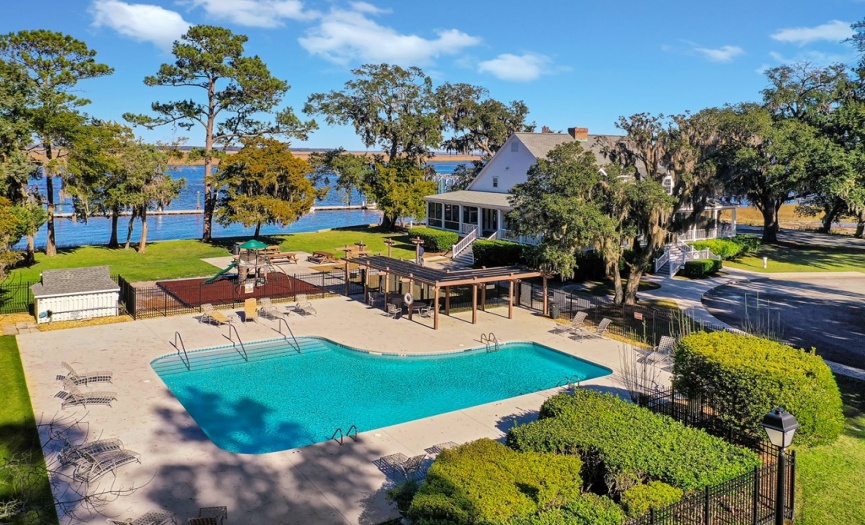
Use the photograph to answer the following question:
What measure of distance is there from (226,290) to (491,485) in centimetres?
2266

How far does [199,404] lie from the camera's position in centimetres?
1647

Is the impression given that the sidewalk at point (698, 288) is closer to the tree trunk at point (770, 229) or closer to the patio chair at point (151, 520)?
the tree trunk at point (770, 229)

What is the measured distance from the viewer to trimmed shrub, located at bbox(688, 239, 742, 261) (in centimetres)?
3644

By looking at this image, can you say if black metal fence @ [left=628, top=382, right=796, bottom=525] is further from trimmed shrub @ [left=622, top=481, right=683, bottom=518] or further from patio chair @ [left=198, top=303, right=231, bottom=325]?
patio chair @ [left=198, top=303, right=231, bottom=325]

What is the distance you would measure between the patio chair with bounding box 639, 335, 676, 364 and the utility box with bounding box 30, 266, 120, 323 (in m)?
20.3

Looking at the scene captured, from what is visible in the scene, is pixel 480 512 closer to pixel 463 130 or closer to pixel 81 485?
pixel 81 485

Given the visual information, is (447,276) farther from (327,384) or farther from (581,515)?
(581,515)

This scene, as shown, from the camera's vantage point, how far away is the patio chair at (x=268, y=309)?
24969 millimetres

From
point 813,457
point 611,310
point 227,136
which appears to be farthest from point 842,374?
point 227,136

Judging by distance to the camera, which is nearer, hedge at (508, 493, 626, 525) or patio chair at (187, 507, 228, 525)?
hedge at (508, 493, 626, 525)

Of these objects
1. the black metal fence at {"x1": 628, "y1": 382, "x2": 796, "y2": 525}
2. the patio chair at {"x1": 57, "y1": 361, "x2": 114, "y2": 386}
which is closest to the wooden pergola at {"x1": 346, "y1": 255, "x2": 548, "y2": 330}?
the patio chair at {"x1": 57, "y1": 361, "x2": 114, "y2": 386}

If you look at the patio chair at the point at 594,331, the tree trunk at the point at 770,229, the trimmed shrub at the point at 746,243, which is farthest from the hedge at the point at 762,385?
the tree trunk at the point at 770,229

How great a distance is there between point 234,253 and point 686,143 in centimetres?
2876

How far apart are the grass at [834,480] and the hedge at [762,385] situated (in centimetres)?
70
